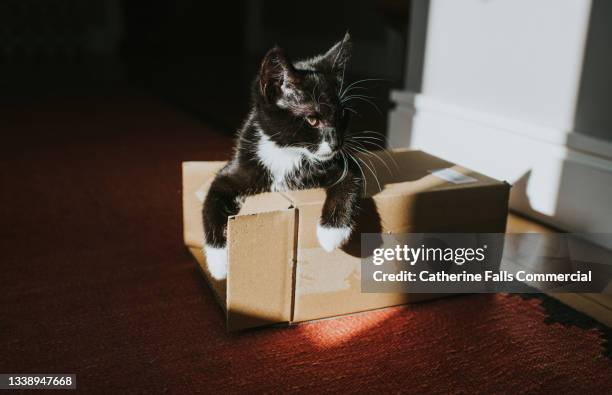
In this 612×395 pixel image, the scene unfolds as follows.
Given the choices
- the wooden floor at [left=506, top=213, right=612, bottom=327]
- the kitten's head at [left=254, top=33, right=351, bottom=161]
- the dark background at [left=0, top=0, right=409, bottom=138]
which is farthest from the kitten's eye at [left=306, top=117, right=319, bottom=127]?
the dark background at [left=0, top=0, right=409, bottom=138]

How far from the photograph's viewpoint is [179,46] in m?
6.54

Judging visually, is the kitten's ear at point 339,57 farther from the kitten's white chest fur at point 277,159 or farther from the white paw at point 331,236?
the white paw at point 331,236

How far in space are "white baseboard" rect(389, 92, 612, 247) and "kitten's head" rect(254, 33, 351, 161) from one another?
0.55 m

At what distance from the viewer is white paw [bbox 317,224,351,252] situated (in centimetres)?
89

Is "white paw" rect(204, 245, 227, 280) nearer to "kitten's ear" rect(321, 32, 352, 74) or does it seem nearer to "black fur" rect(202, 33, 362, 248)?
"black fur" rect(202, 33, 362, 248)

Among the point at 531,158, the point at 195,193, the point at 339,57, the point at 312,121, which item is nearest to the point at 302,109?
the point at 312,121

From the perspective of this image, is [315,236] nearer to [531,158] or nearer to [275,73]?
[275,73]

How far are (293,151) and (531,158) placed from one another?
627mm

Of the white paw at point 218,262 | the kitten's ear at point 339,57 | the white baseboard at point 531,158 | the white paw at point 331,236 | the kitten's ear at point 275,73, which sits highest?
the kitten's ear at point 339,57

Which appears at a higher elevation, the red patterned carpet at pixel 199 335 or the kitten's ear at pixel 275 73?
the kitten's ear at pixel 275 73

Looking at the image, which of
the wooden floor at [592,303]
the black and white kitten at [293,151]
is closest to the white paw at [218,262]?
the black and white kitten at [293,151]

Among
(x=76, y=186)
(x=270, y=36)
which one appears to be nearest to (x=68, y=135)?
(x=76, y=186)

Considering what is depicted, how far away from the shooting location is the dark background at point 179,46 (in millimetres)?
3600

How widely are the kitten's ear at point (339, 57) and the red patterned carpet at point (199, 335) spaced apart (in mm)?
465
